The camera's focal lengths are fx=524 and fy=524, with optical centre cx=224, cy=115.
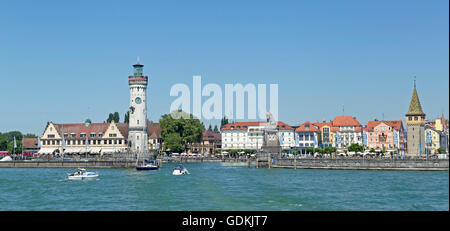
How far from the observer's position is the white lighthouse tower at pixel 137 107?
104 m

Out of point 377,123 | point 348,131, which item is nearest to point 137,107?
point 348,131

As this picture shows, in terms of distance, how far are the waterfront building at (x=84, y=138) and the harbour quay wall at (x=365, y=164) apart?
46628 mm

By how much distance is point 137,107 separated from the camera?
104 meters

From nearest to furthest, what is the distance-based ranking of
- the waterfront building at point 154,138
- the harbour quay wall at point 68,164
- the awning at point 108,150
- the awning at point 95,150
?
the harbour quay wall at point 68,164 → the awning at point 108,150 → the awning at point 95,150 → the waterfront building at point 154,138

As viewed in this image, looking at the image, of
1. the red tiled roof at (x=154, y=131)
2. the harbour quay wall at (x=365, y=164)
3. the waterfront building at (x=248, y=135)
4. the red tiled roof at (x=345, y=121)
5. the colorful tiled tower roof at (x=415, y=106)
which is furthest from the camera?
the waterfront building at (x=248, y=135)

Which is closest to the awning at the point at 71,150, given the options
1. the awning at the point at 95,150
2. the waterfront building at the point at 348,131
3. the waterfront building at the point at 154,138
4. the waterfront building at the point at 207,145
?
the awning at the point at 95,150

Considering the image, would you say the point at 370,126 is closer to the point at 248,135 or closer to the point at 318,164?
the point at 248,135

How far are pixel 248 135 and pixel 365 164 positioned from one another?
2517 inches

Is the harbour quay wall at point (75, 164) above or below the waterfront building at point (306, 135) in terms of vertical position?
below

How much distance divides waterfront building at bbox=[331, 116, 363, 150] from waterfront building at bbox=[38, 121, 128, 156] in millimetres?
53007

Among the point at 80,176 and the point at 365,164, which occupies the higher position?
the point at 365,164

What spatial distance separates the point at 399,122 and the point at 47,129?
87920 mm

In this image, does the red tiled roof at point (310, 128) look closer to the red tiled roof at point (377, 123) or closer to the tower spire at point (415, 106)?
the red tiled roof at point (377, 123)
